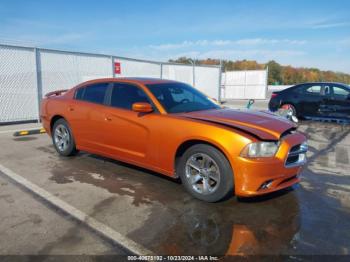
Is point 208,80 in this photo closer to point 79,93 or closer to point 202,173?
point 79,93

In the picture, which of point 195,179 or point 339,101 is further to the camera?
point 339,101

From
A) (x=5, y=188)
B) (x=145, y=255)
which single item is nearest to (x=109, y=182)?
(x=5, y=188)

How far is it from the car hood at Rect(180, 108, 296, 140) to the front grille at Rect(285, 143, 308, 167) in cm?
25

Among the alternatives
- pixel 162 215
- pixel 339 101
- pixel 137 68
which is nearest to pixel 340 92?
pixel 339 101

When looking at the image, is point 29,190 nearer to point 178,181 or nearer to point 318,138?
point 178,181

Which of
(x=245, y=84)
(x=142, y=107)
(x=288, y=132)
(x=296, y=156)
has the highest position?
(x=245, y=84)

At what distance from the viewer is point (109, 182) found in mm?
4664

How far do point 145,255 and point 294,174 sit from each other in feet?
6.96

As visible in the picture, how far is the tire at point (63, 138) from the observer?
234 inches

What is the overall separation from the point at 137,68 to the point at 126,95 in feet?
29.9

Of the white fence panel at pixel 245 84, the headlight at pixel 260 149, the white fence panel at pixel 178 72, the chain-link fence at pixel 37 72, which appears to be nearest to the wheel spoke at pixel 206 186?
the headlight at pixel 260 149

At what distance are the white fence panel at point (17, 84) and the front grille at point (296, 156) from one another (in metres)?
9.22

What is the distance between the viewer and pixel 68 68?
37.8ft

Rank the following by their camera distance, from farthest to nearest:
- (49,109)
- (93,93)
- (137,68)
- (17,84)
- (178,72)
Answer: (178,72)
(137,68)
(17,84)
(49,109)
(93,93)
